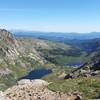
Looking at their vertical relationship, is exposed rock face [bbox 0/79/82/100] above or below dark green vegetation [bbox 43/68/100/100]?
below

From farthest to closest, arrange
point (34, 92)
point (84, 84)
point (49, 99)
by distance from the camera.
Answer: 1. point (84, 84)
2. point (34, 92)
3. point (49, 99)

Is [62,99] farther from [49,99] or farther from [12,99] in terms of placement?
[12,99]

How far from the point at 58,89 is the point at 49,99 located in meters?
4.15

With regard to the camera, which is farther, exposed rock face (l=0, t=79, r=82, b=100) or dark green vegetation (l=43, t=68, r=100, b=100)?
dark green vegetation (l=43, t=68, r=100, b=100)

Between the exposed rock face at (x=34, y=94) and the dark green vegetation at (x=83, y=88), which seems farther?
the dark green vegetation at (x=83, y=88)

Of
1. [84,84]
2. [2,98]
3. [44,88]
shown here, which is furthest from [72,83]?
[2,98]

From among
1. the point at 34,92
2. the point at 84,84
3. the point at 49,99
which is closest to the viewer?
the point at 49,99

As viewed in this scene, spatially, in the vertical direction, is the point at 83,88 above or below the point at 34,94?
above

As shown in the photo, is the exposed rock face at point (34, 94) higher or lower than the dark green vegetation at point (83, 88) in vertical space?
lower

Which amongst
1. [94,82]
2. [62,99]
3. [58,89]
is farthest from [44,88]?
[94,82]

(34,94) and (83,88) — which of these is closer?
(34,94)

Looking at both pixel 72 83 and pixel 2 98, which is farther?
pixel 72 83

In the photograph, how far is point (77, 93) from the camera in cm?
4088

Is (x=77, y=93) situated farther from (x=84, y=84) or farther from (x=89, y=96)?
(x=84, y=84)
